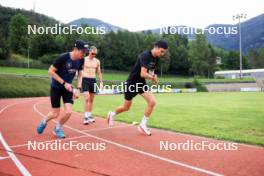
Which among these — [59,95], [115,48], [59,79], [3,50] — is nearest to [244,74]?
[115,48]

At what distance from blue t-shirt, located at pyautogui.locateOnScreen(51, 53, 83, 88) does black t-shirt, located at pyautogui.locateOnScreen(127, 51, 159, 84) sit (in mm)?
1411

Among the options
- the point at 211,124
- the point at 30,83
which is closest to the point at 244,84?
the point at 30,83

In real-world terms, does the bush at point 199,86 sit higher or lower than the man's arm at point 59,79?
lower

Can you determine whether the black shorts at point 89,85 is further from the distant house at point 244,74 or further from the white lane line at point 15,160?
the distant house at point 244,74

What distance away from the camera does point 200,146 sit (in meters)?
6.53

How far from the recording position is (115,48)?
9831 centimetres

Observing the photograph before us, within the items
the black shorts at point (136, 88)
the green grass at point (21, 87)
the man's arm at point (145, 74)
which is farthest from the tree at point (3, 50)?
the man's arm at point (145, 74)

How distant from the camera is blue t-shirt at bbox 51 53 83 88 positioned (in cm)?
725

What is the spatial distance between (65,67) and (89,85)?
3.00 m

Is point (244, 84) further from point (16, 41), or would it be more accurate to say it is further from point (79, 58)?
point (79, 58)

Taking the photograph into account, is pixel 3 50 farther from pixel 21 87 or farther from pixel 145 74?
pixel 145 74

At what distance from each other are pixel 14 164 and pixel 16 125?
16.3 feet

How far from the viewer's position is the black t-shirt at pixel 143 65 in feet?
24.8

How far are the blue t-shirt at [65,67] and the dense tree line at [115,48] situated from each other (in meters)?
65.5
